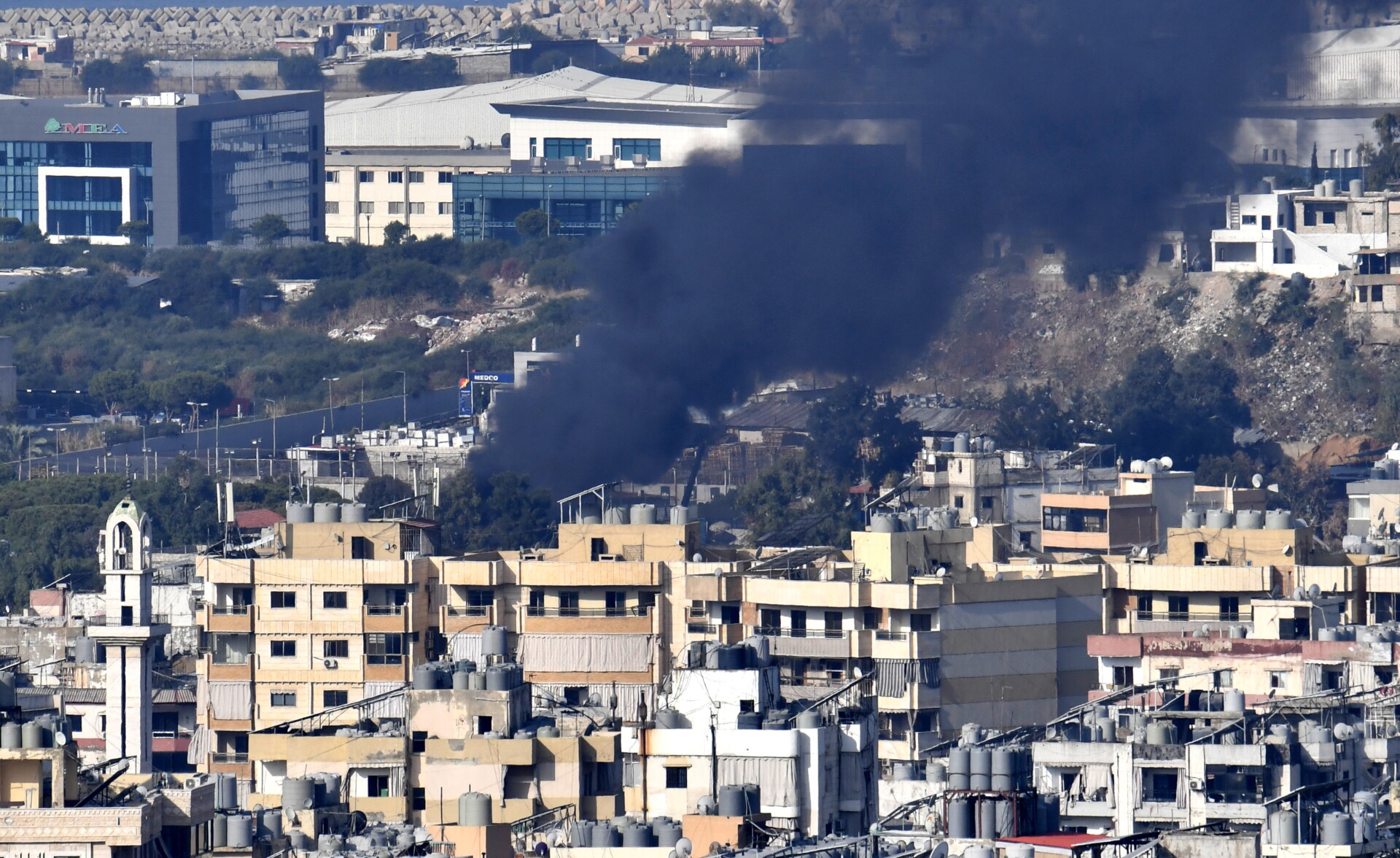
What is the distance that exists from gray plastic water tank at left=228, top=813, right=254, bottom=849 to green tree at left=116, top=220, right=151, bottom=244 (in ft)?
298

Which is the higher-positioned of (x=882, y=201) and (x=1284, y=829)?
(x=882, y=201)

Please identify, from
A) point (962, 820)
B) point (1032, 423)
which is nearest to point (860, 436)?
point (1032, 423)

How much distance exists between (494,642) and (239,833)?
886 centimetres

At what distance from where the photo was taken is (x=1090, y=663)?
42312 millimetres

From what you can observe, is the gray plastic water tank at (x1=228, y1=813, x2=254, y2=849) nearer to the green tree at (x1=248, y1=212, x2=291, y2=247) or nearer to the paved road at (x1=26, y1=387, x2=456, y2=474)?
the paved road at (x1=26, y1=387, x2=456, y2=474)

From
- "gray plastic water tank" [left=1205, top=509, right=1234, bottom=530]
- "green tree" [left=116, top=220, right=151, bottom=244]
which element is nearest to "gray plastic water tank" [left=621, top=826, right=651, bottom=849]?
"gray plastic water tank" [left=1205, top=509, right=1234, bottom=530]

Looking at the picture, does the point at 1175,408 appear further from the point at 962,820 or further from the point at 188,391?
the point at 962,820

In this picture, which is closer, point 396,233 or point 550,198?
point 550,198

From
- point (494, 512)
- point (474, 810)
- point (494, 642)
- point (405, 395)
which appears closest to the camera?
point (474, 810)

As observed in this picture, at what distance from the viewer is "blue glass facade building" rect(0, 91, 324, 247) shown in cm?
11838

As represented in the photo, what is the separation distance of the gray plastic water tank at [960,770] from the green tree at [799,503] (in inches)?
1355

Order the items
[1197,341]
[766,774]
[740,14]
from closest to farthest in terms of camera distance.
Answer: [766,774], [1197,341], [740,14]

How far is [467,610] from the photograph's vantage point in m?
43.3

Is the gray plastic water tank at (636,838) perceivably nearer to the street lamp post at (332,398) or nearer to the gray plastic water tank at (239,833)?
the gray plastic water tank at (239,833)
